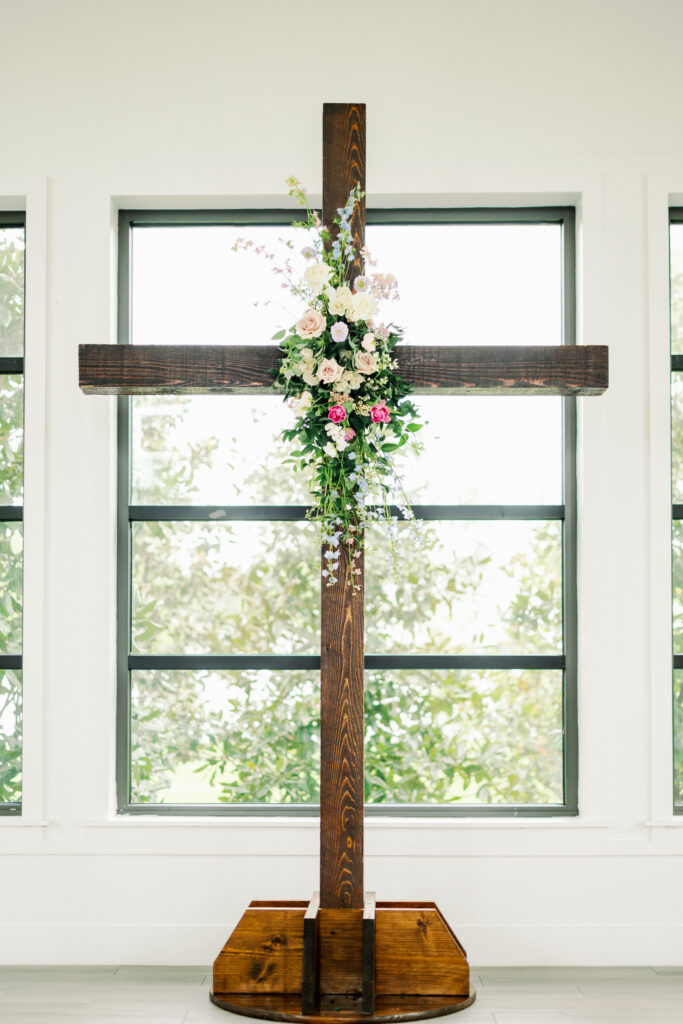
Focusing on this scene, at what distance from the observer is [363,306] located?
7.06 ft

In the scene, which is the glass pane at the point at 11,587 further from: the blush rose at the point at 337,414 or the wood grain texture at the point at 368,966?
the wood grain texture at the point at 368,966

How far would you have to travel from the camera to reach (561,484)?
2.88 meters

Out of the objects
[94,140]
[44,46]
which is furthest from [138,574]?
[44,46]

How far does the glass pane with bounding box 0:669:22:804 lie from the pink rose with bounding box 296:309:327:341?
155 cm

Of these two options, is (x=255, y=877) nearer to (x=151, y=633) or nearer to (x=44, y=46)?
(x=151, y=633)

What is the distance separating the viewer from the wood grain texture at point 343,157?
2.33 meters

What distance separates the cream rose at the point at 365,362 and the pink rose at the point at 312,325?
0.11 m

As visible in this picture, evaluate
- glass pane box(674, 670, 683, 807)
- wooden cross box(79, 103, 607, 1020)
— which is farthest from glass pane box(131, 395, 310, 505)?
glass pane box(674, 670, 683, 807)

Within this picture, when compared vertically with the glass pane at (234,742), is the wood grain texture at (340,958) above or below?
below

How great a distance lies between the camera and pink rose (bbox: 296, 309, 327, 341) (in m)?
2.17

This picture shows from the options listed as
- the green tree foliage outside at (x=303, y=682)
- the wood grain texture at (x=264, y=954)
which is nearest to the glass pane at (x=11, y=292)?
the green tree foliage outside at (x=303, y=682)

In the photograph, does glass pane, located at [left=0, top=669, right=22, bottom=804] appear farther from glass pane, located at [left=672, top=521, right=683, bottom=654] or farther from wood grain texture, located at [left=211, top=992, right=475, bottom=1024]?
glass pane, located at [left=672, top=521, right=683, bottom=654]

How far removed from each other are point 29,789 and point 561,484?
1963 mm

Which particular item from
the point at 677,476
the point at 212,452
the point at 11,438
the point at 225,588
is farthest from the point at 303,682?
the point at 677,476
